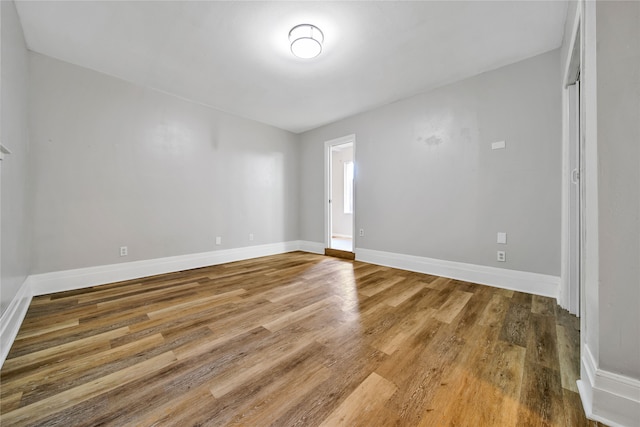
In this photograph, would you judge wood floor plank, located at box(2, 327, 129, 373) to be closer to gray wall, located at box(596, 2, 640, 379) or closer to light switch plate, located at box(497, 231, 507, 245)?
gray wall, located at box(596, 2, 640, 379)

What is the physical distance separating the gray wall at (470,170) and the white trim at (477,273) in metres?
0.07

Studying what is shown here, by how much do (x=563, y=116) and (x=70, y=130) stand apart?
5092 millimetres

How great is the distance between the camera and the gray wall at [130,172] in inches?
101

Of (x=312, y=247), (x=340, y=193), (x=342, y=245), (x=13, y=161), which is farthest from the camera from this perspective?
(x=340, y=193)

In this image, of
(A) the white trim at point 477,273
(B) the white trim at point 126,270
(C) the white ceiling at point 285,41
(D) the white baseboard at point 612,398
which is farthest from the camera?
(B) the white trim at point 126,270

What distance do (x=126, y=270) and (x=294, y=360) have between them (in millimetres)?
2803

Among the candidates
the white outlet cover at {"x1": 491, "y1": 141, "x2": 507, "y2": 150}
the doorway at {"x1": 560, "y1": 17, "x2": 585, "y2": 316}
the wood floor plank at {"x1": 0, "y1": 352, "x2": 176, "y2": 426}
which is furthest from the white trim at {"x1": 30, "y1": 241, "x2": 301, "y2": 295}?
the doorway at {"x1": 560, "y1": 17, "x2": 585, "y2": 316}

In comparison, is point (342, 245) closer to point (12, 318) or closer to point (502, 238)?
point (502, 238)

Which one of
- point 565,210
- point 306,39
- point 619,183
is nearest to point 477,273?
point 565,210

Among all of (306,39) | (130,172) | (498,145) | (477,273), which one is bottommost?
(477,273)

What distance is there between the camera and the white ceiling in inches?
75.4

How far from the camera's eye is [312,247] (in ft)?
16.1

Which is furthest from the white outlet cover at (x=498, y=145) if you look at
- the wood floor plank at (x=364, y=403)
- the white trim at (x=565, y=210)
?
the wood floor plank at (x=364, y=403)

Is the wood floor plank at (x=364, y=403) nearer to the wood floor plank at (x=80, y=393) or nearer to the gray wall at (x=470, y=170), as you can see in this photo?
the wood floor plank at (x=80, y=393)
